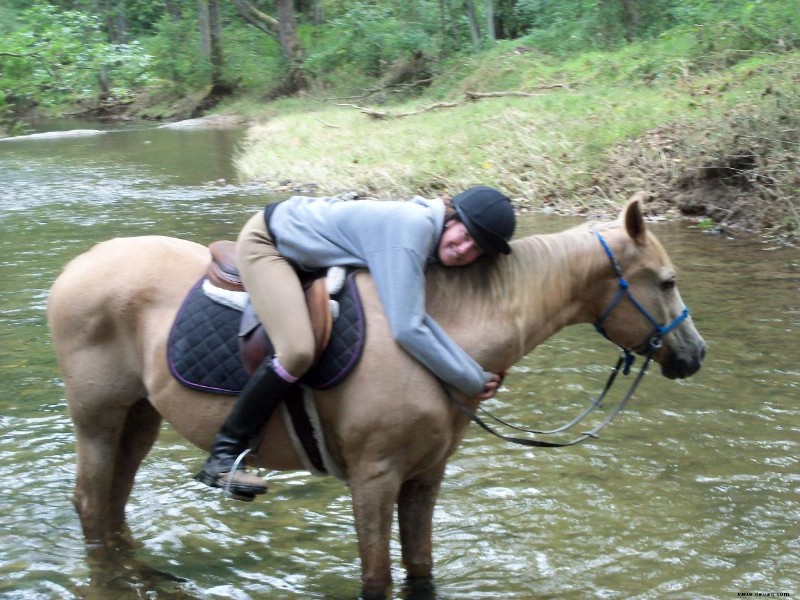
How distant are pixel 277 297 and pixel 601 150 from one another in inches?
497

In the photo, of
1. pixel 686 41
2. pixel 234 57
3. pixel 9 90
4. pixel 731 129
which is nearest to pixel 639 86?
pixel 686 41

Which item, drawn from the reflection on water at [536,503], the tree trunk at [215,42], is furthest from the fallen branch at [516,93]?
the tree trunk at [215,42]

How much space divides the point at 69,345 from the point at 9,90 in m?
14.2

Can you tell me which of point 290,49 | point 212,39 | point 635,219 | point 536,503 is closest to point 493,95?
point 536,503

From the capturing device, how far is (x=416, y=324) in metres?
4.02

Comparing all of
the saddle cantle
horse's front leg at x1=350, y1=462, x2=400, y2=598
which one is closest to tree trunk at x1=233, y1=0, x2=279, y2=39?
the saddle cantle

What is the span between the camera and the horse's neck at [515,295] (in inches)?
169

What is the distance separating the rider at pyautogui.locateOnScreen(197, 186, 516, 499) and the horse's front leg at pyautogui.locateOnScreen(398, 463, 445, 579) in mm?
643

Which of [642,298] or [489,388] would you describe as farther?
[642,298]

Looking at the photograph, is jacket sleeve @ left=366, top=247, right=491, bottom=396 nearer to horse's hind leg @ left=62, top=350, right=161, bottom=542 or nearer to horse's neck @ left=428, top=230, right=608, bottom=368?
horse's neck @ left=428, top=230, right=608, bottom=368

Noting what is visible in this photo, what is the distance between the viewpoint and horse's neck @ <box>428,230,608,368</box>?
429 centimetres

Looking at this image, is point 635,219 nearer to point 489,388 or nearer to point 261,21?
point 489,388

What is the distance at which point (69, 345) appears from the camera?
15.8ft

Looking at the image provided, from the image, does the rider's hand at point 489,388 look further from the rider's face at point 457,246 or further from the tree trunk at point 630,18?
the tree trunk at point 630,18
